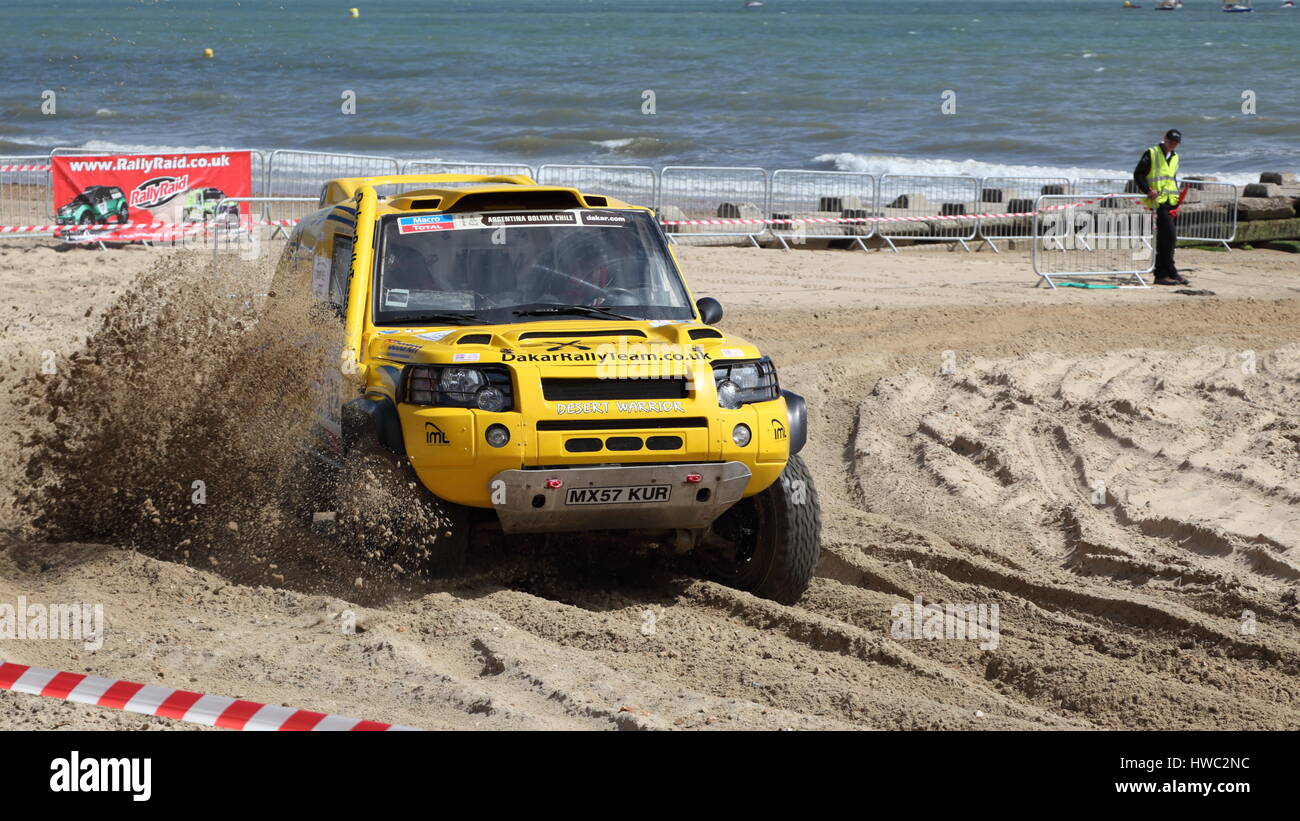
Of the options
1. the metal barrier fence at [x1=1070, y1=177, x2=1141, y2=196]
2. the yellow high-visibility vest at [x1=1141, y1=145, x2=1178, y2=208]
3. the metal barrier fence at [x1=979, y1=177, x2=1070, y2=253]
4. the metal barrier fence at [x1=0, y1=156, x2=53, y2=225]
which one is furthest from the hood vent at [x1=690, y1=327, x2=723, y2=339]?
the metal barrier fence at [x1=0, y1=156, x2=53, y2=225]

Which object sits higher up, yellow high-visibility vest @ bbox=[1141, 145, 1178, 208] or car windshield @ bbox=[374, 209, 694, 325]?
yellow high-visibility vest @ bbox=[1141, 145, 1178, 208]

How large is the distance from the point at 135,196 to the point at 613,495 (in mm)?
14754

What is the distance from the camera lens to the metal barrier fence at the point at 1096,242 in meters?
17.2

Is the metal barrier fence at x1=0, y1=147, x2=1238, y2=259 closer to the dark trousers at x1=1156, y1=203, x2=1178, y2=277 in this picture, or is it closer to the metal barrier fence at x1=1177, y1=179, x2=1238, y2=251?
the metal barrier fence at x1=1177, y1=179, x2=1238, y2=251

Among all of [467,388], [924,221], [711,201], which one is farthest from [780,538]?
[711,201]

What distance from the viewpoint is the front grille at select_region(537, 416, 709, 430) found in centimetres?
591

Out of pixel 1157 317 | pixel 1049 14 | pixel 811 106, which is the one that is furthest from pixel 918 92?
pixel 1049 14

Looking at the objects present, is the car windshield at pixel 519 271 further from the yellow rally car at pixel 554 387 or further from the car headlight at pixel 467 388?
the car headlight at pixel 467 388

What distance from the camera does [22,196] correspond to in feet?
62.7

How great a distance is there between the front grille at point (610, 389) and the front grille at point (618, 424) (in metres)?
0.11

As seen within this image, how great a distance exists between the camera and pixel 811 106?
4547 centimetres
